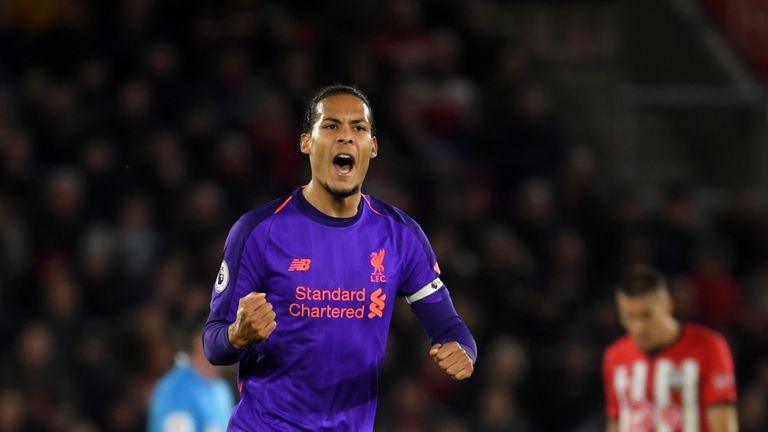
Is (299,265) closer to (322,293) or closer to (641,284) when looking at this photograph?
(322,293)

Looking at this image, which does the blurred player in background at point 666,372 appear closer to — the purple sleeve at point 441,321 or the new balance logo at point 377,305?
the purple sleeve at point 441,321

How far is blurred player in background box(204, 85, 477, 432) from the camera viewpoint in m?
4.25

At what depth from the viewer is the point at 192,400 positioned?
271 inches

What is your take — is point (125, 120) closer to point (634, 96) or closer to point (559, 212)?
point (559, 212)

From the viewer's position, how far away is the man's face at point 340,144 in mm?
4309

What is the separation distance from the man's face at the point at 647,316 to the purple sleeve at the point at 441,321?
2105 millimetres

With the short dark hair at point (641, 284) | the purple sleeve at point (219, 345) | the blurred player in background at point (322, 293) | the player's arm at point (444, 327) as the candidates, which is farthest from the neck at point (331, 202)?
the short dark hair at point (641, 284)

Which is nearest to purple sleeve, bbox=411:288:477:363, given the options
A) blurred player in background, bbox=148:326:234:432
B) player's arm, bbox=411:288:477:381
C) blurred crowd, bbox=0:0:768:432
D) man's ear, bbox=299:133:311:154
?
player's arm, bbox=411:288:477:381

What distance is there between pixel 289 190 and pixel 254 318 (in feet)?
21.3

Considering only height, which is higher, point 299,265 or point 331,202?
point 331,202

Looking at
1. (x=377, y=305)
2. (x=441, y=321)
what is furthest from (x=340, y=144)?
(x=441, y=321)

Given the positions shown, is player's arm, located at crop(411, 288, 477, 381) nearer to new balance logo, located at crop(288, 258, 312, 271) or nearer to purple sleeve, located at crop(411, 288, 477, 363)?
purple sleeve, located at crop(411, 288, 477, 363)

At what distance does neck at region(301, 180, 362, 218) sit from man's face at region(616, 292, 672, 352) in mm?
2398

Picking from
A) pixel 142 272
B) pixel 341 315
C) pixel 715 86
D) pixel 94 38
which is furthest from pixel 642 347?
pixel 715 86
